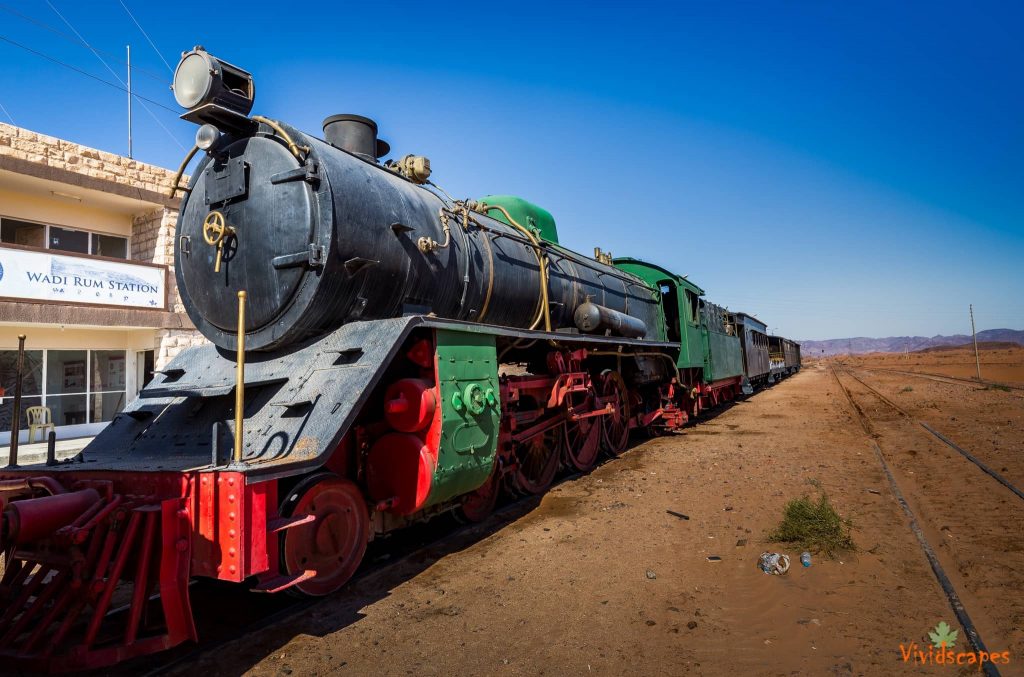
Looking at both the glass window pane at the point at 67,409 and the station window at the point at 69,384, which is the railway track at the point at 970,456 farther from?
the glass window pane at the point at 67,409

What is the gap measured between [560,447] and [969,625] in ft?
14.3

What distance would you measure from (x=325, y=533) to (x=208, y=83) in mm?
3220

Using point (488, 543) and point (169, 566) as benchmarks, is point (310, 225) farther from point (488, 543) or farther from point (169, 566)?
point (488, 543)

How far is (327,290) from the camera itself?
155 inches

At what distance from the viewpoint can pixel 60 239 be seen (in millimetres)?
12391

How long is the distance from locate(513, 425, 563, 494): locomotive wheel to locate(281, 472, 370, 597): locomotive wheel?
101 inches

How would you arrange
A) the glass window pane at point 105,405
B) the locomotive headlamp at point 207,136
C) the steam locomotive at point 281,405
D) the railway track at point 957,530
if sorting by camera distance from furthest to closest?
the glass window pane at point 105,405
the locomotive headlamp at point 207,136
the railway track at point 957,530
the steam locomotive at point 281,405

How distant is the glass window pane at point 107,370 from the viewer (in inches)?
503

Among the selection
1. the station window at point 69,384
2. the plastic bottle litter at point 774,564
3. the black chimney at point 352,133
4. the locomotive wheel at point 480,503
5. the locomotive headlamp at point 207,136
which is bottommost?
the plastic bottle litter at point 774,564

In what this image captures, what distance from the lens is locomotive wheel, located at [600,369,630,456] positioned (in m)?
8.29

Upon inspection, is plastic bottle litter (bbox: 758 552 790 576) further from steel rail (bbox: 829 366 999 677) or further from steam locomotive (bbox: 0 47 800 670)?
steam locomotive (bbox: 0 47 800 670)

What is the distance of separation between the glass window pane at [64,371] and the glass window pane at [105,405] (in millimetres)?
259

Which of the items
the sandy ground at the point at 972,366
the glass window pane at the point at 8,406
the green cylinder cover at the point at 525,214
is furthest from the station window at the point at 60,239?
the sandy ground at the point at 972,366

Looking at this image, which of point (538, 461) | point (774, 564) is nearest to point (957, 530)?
point (774, 564)
